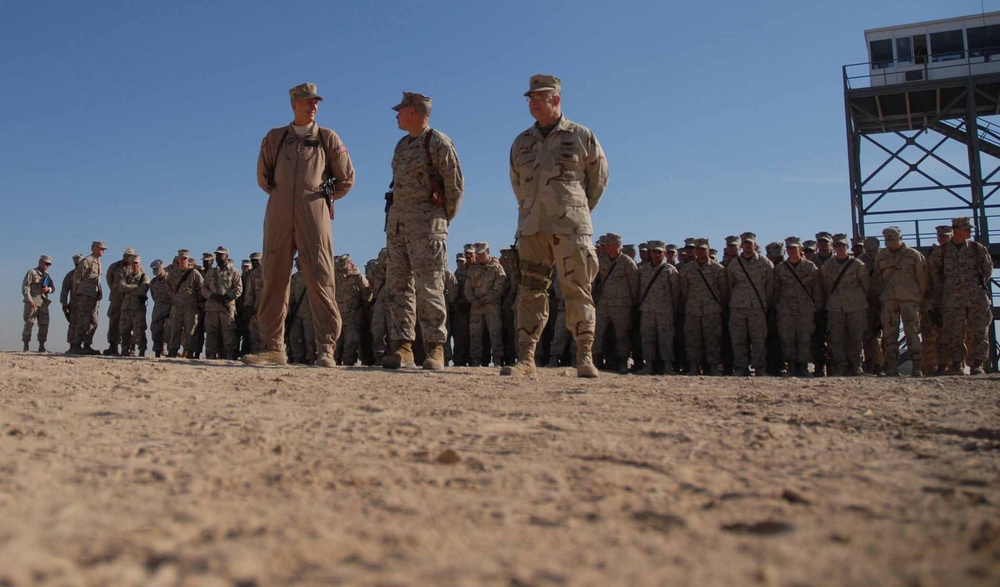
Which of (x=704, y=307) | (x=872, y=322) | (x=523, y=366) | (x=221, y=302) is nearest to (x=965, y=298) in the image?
(x=872, y=322)

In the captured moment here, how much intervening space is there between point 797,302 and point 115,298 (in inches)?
497

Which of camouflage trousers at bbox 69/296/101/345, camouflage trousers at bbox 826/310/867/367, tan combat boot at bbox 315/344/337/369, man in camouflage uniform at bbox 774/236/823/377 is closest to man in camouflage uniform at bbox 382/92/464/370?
tan combat boot at bbox 315/344/337/369

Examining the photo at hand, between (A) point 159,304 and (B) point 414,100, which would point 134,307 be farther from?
(B) point 414,100

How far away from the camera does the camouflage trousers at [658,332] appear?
11.9 meters

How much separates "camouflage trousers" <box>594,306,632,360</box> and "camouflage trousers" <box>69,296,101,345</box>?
970 centimetres

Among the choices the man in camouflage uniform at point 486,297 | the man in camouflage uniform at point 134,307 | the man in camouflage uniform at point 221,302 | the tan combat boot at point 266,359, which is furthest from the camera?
the man in camouflage uniform at point 134,307

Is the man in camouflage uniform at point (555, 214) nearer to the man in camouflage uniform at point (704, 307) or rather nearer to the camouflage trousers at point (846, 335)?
the man in camouflage uniform at point (704, 307)

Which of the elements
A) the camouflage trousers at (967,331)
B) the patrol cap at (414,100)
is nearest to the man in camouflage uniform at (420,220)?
the patrol cap at (414,100)

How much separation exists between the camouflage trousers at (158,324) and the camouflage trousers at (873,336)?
12539 millimetres

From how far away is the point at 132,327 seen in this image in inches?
583

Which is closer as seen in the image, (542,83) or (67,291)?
(542,83)

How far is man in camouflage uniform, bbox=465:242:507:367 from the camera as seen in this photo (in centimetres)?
1334

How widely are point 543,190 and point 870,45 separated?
763 inches

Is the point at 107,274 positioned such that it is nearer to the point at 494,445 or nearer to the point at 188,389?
the point at 188,389
